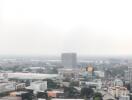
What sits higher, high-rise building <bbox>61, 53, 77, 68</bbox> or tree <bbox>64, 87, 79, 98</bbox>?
high-rise building <bbox>61, 53, 77, 68</bbox>

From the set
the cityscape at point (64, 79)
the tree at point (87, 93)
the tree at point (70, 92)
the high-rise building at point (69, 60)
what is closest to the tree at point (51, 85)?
the cityscape at point (64, 79)

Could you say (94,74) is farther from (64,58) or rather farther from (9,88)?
(9,88)

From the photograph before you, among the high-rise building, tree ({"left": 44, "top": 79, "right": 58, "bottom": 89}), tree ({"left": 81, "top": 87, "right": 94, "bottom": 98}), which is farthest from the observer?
the high-rise building

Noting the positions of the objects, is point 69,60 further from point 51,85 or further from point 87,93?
point 87,93

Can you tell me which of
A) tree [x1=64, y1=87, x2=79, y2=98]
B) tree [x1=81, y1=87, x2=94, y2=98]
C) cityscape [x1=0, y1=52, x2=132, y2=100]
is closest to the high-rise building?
cityscape [x1=0, y1=52, x2=132, y2=100]

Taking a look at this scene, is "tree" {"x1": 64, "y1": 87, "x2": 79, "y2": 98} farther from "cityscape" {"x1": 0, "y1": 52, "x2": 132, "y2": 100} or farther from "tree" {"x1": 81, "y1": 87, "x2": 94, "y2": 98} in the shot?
"tree" {"x1": 81, "y1": 87, "x2": 94, "y2": 98}

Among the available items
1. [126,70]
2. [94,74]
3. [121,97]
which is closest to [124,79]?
[126,70]

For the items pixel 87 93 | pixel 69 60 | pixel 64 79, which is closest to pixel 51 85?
pixel 64 79

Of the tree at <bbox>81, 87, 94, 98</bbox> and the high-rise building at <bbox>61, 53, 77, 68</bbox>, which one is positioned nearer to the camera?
the tree at <bbox>81, 87, 94, 98</bbox>

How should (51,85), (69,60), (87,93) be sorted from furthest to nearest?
(69,60) → (51,85) → (87,93)
